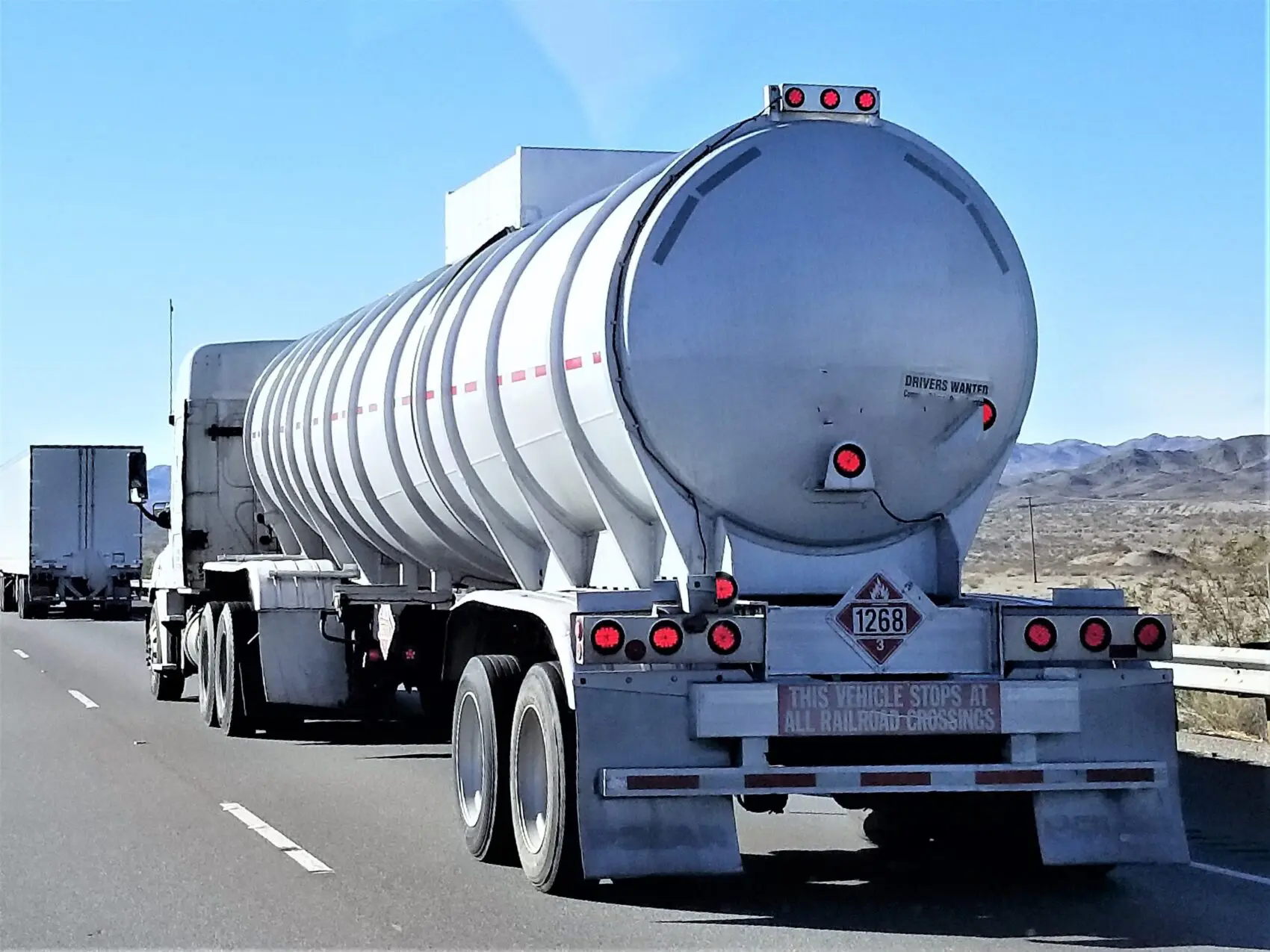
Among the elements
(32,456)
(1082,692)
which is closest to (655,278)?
(1082,692)

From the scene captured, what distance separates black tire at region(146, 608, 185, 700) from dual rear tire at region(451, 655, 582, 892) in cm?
1020

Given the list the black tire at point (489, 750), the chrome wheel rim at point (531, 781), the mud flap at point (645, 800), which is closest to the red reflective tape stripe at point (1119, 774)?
the mud flap at point (645, 800)

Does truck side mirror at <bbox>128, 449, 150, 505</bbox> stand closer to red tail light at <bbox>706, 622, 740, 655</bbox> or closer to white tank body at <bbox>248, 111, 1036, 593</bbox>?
white tank body at <bbox>248, 111, 1036, 593</bbox>

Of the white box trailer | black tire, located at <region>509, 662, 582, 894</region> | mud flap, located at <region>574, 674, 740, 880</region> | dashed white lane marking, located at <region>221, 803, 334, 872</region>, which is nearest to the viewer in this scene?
mud flap, located at <region>574, 674, 740, 880</region>

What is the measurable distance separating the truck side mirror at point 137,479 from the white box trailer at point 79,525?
72.0 feet

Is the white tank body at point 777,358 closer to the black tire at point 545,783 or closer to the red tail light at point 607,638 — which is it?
the red tail light at point 607,638

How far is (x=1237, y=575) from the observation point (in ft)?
66.5

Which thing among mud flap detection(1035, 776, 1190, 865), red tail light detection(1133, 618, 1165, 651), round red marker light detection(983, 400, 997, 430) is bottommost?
mud flap detection(1035, 776, 1190, 865)

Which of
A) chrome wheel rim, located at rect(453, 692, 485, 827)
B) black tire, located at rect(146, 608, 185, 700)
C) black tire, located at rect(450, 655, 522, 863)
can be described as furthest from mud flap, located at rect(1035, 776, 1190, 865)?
black tire, located at rect(146, 608, 185, 700)

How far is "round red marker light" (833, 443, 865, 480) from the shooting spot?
860 centimetres

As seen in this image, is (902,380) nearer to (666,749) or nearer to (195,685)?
(666,749)

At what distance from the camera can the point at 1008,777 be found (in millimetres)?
8055

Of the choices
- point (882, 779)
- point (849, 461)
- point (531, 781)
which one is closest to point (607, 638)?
point (531, 781)

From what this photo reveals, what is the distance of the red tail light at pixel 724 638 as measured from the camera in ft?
26.4
